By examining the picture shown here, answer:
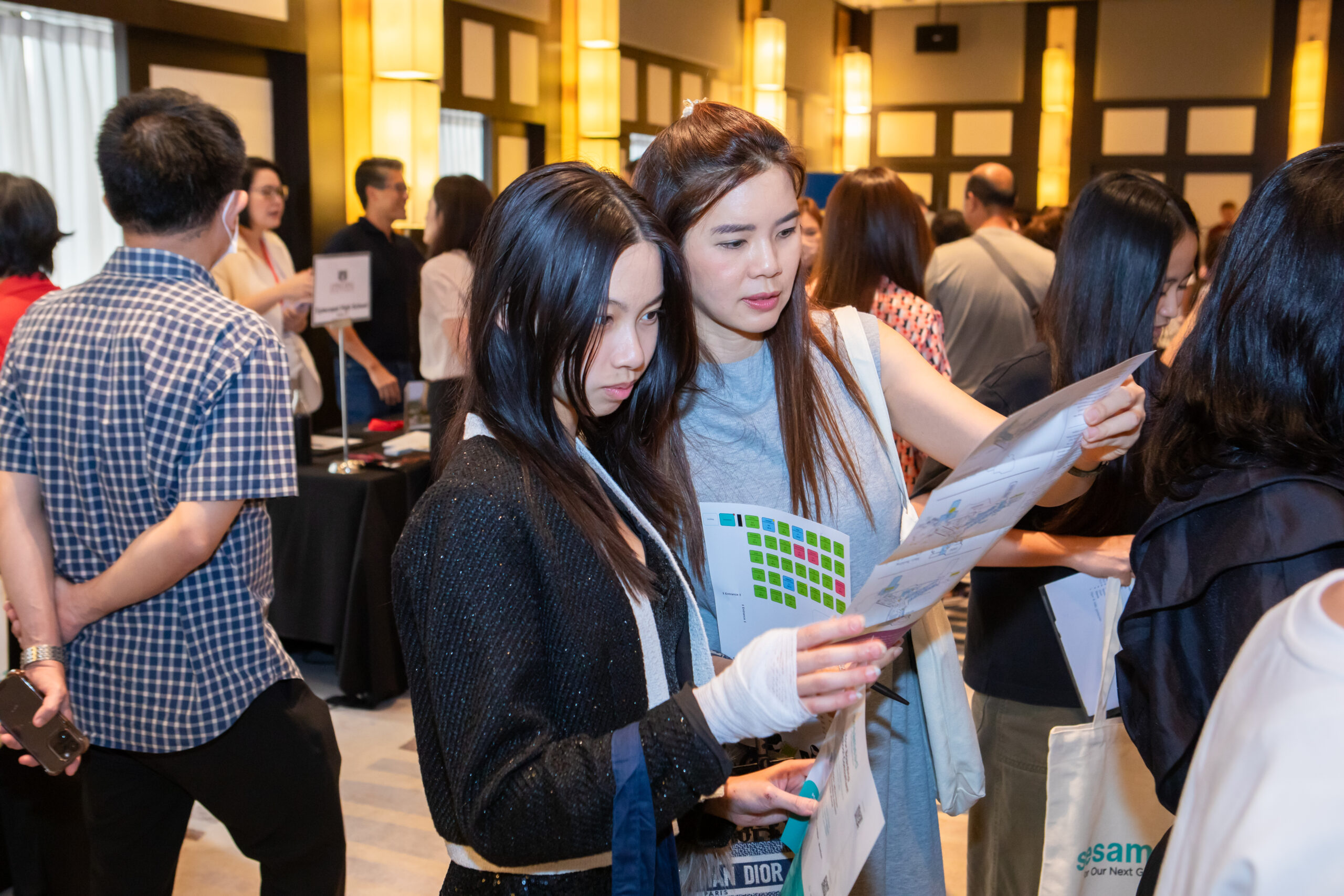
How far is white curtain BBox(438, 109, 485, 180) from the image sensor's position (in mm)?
6719

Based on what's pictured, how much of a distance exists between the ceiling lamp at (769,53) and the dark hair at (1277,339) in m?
9.70

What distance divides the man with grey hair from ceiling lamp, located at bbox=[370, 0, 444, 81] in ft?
9.16

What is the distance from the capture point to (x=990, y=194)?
16.8 ft

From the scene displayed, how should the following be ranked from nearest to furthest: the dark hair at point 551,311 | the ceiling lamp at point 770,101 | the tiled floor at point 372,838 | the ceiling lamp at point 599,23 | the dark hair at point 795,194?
the dark hair at point 551,311 < the dark hair at point 795,194 < the tiled floor at point 372,838 < the ceiling lamp at point 599,23 < the ceiling lamp at point 770,101

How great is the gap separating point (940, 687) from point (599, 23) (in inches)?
272

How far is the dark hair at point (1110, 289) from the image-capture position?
166 centimetres

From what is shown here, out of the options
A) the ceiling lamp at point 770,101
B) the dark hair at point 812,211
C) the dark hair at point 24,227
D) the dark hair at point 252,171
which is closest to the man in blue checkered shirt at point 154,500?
the dark hair at point 24,227

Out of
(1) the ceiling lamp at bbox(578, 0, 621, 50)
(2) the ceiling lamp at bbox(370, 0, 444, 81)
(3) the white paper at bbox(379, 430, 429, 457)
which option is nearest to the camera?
(3) the white paper at bbox(379, 430, 429, 457)

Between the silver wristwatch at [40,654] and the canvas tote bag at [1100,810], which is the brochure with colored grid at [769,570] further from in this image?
the silver wristwatch at [40,654]

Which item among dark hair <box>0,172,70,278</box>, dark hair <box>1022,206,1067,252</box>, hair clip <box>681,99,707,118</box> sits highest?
dark hair <box>1022,206,1067,252</box>

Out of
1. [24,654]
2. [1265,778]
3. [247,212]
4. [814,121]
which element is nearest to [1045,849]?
[1265,778]

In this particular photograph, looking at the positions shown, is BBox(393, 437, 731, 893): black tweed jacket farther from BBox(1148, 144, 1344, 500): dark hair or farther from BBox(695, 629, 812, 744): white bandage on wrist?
BBox(1148, 144, 1344, 500): dark hair

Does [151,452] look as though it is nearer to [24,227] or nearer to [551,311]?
[551,311]

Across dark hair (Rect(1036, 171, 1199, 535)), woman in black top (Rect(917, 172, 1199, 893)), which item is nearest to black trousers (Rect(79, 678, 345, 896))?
woman in black top (Rect(917, 172, 1199, 893))
